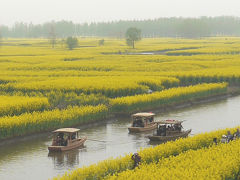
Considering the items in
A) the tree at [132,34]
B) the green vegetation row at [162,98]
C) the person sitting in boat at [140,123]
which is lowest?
the person sitting in boat at [140,123]

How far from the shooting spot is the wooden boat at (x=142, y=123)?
42.5m

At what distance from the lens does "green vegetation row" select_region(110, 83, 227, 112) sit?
50969mm

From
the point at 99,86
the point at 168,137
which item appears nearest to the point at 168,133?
the point at 168,137

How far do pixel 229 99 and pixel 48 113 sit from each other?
28416 millimetres

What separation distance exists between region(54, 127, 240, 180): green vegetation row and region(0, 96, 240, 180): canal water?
3.63 m

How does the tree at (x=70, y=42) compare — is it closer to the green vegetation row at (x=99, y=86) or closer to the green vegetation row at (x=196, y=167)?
the green vegetation row at (x=99, y=86)

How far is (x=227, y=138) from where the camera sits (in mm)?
31078

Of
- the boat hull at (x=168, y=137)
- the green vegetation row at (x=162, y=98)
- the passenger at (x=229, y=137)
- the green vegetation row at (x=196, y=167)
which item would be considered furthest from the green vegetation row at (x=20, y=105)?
the green vegetation row at (x=196, y=167)

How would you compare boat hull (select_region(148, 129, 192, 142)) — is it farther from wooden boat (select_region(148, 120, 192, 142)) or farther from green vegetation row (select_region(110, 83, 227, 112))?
green vegetation row (select_region(110, 83, 227, 112))

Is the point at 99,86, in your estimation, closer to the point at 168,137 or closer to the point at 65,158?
the point at 168,137

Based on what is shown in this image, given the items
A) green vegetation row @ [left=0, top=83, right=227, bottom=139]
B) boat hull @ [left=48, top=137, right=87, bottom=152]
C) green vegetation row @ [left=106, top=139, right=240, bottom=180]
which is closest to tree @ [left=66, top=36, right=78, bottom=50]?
green vegetation row @ [left=0, top=83, right=227, bottom=139]

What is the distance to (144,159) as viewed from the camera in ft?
89.6

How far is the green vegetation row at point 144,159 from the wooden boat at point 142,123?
33.8 ft

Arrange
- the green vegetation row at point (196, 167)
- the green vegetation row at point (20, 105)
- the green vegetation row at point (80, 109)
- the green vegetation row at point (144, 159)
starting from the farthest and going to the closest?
the green vegetation row at point (20, 105)
the green vegetation row at point (80, 109)
the green vegetation row at point (144, 159)
the green vegetation row at point (196, 167)
